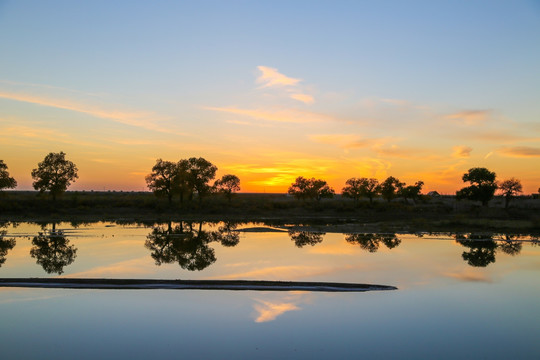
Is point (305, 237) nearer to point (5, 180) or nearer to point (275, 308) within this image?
point (275, 308)

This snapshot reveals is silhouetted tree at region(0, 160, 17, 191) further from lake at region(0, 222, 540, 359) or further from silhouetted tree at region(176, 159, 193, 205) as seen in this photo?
lake at region(0, 222, 540, 359)

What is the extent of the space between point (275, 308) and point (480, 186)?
298ft

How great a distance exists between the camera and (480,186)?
9244 centimetres

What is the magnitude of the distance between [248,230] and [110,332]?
35863mm

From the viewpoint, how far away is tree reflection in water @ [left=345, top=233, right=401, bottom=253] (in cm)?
3753

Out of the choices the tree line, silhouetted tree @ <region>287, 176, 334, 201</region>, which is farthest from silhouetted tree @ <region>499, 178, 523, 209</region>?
silhouetted tree @ <region>287, 176, 334, 201</region>

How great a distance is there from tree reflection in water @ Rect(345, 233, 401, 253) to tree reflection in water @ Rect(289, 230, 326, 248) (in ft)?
11.0

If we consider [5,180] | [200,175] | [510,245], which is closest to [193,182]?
[200,175]

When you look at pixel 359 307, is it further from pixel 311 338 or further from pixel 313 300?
pixel 311 338

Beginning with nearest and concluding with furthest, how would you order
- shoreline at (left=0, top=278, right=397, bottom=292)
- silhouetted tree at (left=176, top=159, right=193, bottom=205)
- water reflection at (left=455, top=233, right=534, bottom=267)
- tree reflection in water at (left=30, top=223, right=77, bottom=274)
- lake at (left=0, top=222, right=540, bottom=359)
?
lake at (left=0, top=222, right=540, bottom=359), shoreline at (left=0, top=278, right=397, bottom=292), tree reflection in water at (left=30, top=223, right=77, bottom=274), water reflection at (left=455, top=233, right=534, bottom=267), silhouetted tree at (left=176, top=159, right=193, bottom=205)

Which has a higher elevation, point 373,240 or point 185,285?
point 373,240

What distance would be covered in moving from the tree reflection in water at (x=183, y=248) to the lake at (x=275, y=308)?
245 mm

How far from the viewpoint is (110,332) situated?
14641mm

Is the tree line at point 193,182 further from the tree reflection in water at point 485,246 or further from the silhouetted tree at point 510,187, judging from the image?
the tree reflection in water at point 485,246
